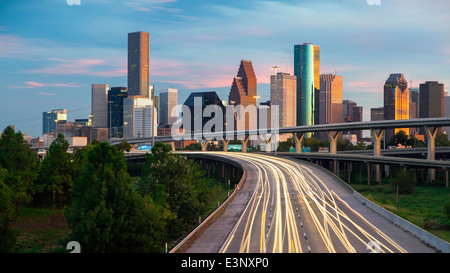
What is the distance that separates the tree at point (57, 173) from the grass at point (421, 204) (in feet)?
147

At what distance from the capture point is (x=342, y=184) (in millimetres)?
76188

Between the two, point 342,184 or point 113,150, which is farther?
point 342,184

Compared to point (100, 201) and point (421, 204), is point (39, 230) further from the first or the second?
point (421, 204)

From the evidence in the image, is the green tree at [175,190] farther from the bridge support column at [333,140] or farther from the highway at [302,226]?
the bridge support column at [333,140]

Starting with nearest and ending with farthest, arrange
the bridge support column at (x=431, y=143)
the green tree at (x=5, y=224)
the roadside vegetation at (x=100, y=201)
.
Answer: the roadside vegetation at (x=100, y=201)
the green tree at (x=5, y=224)
the bridge support column at (x=431, y=143)

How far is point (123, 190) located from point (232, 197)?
26.9 m

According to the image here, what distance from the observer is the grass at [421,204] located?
5084cm

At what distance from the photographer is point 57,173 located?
2926 inches

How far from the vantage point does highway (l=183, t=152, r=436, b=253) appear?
1387 inches

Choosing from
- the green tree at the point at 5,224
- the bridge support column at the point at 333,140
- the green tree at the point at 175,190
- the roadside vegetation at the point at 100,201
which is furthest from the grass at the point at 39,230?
the bridge support column at the point at 333,140

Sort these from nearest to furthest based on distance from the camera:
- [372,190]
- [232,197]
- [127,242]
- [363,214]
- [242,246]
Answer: [242,246], [127,242], [363,214], [232,197], [372,190]
